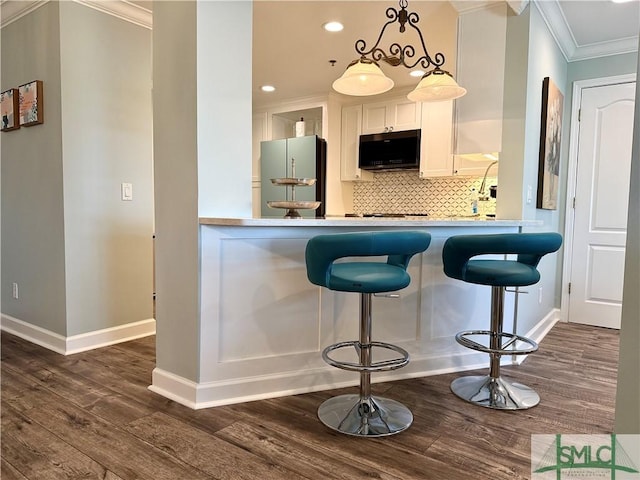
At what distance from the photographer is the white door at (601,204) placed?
3.68 meters

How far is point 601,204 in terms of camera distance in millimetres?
3787

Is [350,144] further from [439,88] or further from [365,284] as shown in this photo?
[365,284]

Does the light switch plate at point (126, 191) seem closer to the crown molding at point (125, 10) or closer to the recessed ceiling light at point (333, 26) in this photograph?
the crown molding at point (125, 10)

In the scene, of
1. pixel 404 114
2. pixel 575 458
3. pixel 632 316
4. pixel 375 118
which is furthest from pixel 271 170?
pixel 632 316

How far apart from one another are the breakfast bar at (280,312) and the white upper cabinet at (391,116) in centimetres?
Answer: 260

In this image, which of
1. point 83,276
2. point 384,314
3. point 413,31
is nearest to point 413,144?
point 413,31

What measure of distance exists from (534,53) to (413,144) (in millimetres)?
1913

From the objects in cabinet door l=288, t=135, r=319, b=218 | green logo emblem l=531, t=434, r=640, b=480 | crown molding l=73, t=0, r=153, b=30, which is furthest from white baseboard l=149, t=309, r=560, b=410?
cabinet door l=288, t=135, r=319, b=218

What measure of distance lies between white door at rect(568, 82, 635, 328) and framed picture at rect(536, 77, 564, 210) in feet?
1.48

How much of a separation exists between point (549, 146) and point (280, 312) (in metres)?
2.54

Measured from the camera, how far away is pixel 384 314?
95.6 inches

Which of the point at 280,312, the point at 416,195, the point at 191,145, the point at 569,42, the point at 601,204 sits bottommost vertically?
the point at 280,312

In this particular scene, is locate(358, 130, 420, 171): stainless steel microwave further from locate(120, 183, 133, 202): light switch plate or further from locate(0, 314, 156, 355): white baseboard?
locate(0, 314, 156, 355): white baseboard

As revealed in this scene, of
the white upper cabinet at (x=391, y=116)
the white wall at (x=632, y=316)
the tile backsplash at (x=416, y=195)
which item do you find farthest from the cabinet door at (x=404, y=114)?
the white wall at (x=632, y=316)
